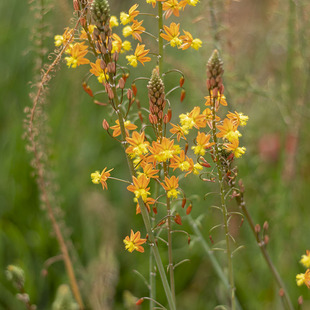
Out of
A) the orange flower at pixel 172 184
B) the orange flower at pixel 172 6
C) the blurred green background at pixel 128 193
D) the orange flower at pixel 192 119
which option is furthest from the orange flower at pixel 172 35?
the blurred green background at pixel 128 193

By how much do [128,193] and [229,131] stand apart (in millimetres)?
1876

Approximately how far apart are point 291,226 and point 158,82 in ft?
5.38

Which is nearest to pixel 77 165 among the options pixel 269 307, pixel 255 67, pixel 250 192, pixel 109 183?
pixel 109 183

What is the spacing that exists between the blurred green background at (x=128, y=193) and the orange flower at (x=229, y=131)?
34.1 inches

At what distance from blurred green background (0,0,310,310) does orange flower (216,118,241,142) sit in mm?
865

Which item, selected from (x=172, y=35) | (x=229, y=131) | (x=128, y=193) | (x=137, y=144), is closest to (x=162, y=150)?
(x=137, y=144)

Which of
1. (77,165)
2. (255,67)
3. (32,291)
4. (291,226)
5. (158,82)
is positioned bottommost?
(32,291)

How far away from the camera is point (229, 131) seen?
1.06 meters

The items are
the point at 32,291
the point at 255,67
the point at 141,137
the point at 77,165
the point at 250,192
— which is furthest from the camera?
the point at 255,67

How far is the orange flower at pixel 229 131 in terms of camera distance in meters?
1.04

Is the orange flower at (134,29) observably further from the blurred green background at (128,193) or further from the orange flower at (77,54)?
the blurred green background at (128,193)

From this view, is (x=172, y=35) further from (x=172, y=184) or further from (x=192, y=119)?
(x=172, y=184)

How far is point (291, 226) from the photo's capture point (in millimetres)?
2408

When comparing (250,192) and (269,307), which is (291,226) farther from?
(250,192)
